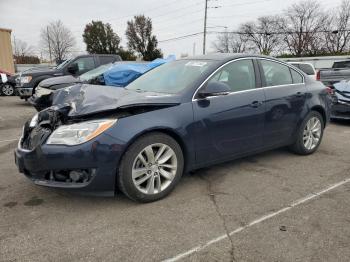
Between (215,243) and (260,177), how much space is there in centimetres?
170

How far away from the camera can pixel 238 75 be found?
425 centimetres

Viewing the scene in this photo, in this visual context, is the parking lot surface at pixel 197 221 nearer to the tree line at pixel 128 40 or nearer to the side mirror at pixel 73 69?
the side mirror at pixel 73 69

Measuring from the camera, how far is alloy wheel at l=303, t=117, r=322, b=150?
5.06 meters

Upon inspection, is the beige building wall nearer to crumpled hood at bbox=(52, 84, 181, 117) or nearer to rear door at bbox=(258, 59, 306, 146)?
crumpled hood at bbox=(52, 84, 181, 117)

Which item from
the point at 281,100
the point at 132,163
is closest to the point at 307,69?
the point at 281,100

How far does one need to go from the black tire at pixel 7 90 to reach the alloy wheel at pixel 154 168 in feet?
43.5

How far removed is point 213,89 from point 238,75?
73cm

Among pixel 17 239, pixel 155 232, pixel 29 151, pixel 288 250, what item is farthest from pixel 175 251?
pixel 29 151

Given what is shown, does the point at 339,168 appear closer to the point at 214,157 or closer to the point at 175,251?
the point at 214,157

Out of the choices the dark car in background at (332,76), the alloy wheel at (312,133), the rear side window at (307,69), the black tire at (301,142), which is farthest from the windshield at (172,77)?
the rear side window at (307,69)

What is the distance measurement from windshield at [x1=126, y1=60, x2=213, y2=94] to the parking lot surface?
1.13 metres

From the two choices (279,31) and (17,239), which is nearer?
(17,239)

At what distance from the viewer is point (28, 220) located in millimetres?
3074

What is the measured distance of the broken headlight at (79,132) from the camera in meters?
3.10
